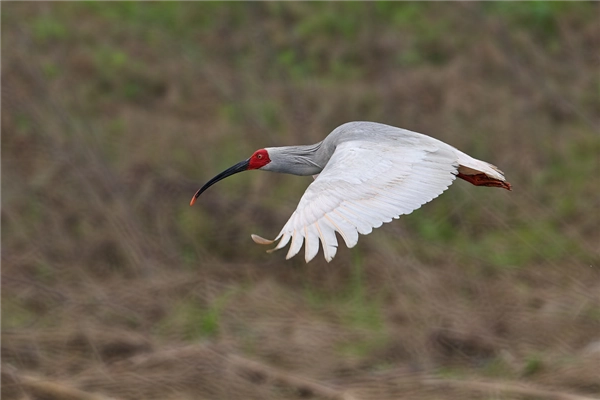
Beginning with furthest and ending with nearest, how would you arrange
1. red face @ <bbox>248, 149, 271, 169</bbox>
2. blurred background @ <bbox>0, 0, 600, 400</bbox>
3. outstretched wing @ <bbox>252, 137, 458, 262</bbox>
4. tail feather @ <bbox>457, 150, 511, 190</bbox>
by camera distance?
1. blurred background @ <bbox>0, 0, 600, 400</bbox>
2. red face @ <bbox>248, 149, 271, 169</bbox>
3. tail feather @ <bbox>457, 150, 511, 190</bbox>
4. outstretched wing @ <bbox>252, 137, 458, 262</bbox>

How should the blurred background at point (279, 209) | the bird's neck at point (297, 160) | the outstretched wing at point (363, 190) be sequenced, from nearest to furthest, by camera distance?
the outstretched wing at point (363, 190), the bird's neck at point (297, 160), the blurred background at point (279, 209)

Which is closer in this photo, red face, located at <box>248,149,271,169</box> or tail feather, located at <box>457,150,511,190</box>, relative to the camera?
tail feather, located at <box>457,150,511,190</box>

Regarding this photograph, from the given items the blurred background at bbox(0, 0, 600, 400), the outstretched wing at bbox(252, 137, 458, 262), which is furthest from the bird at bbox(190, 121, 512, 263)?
the blurred background at bbox(0, 0, 600, 400)

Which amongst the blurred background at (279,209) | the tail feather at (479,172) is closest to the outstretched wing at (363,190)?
the tail feather at (479,172)

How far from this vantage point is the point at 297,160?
26.6ft

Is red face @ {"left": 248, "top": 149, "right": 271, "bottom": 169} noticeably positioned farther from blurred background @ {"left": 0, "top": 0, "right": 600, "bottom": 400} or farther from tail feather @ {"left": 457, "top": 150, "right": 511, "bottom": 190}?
blurred background @ {"left": 0, "top": 0, "right": 600, "bottom": 400}

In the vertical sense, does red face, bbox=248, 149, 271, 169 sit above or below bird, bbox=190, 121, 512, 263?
above

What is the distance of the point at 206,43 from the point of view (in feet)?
52.5

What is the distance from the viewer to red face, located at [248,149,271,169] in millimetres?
8219

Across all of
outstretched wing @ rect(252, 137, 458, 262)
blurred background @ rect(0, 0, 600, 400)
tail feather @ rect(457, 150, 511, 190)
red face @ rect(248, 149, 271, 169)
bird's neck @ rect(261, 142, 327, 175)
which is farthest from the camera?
blurred background @ rect(0, 0, 600, 400)

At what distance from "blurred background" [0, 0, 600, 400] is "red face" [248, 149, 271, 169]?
1.83m

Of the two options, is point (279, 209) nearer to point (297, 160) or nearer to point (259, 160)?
point (259, 160)

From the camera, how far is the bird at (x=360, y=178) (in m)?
6.04

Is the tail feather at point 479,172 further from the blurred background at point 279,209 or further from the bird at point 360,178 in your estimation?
the blurred background at point 279,209
